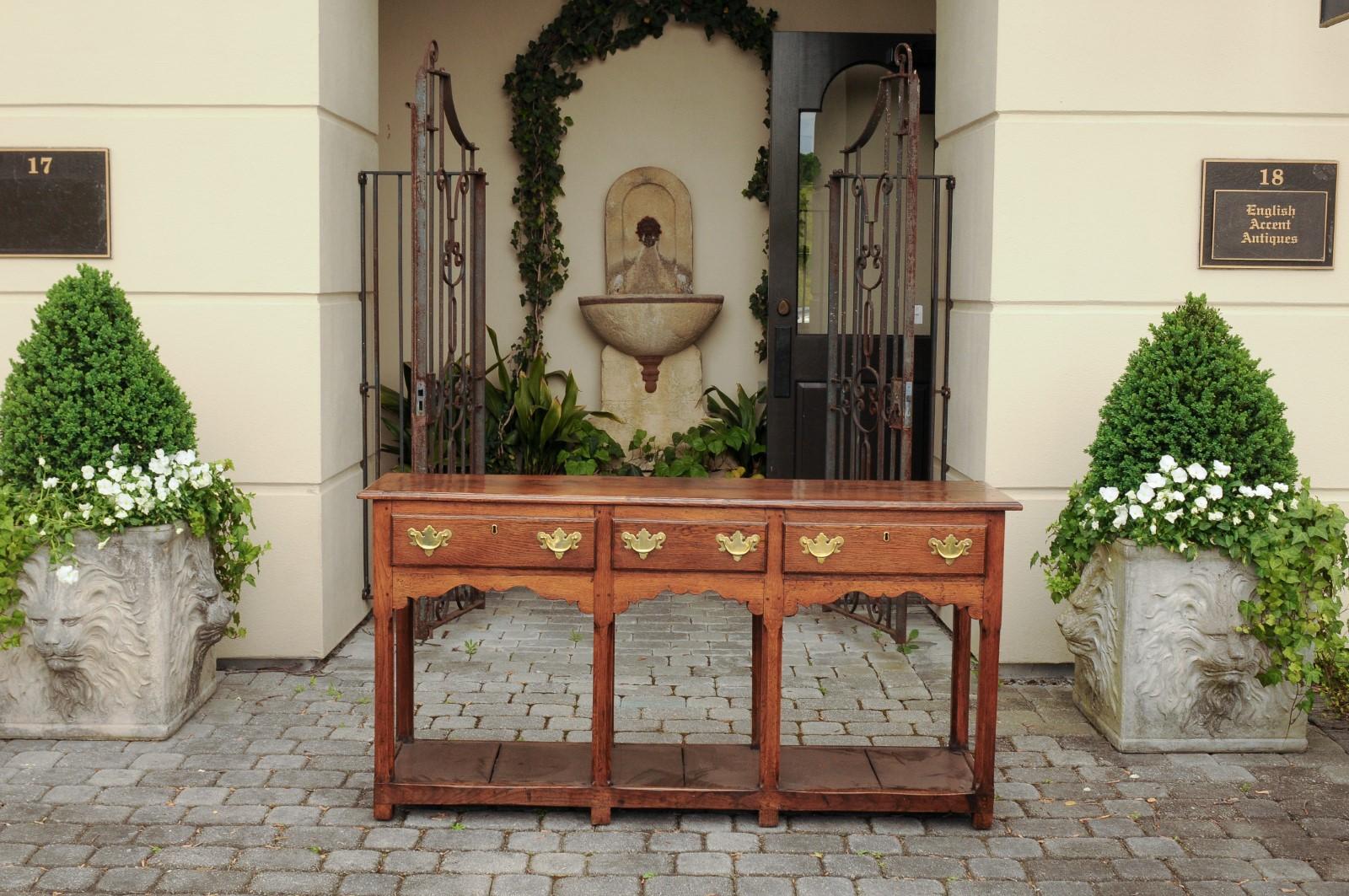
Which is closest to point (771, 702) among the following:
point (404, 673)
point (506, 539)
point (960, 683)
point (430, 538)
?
point (960, 683)

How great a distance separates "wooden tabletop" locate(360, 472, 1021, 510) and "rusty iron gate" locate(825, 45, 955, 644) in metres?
1.47

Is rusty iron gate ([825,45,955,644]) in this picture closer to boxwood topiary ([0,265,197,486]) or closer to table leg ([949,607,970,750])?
table leg ([949,607,970,750])

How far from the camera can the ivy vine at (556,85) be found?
7969 millimetres

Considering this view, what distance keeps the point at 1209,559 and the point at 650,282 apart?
436 cm

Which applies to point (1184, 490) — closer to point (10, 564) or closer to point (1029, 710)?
point (1029, 710)

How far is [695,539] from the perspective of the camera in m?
3.81

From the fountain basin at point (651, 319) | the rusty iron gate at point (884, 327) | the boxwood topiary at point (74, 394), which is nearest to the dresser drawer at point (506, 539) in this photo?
the boxwood topiary at point (74, 394)

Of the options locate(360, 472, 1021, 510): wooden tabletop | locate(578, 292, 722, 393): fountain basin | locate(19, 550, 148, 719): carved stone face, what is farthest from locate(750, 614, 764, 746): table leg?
locate(578, 292, 722, 393): fountain basin

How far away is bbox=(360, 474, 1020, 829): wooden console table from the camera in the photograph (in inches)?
150

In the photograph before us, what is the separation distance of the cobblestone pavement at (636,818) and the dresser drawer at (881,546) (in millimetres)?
764

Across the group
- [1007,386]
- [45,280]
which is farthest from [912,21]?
[45,280]

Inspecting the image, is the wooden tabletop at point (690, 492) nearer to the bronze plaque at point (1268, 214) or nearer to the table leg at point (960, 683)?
the table leg at point (960, 683)

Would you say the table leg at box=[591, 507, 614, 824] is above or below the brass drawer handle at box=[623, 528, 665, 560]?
below

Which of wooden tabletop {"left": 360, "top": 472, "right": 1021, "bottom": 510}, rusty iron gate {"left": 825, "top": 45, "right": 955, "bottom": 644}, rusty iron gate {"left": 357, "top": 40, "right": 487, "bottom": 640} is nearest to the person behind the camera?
wooden tabletop {"left": 360, "top": 472, "right": 1021, "bottom": 510}
